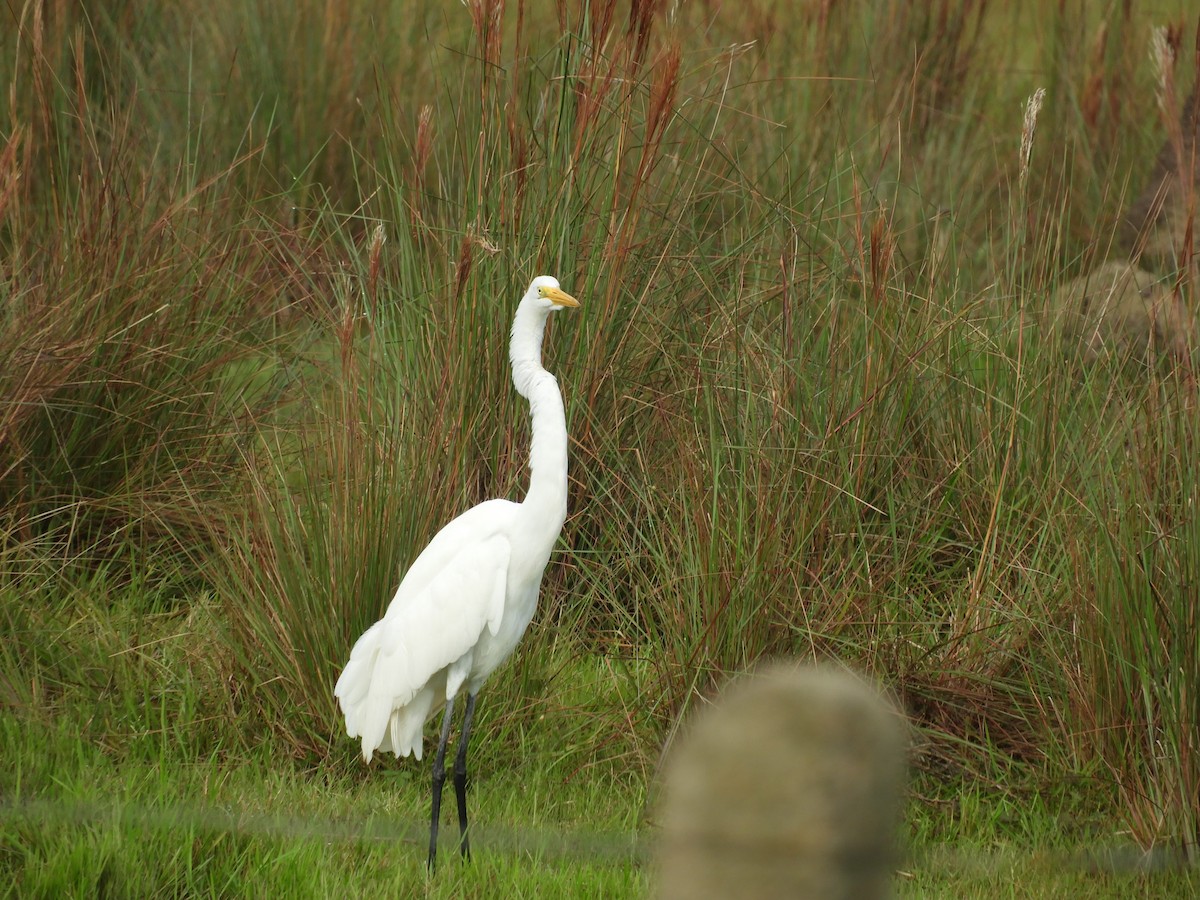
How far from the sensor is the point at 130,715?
3.50 metres

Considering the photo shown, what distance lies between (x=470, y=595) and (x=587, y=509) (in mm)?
832

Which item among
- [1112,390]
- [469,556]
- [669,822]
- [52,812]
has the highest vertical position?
[669,822]

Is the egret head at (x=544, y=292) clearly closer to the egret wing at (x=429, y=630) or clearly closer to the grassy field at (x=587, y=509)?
the grassy field at (x=587, y=509)

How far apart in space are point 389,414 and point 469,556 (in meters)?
0.74

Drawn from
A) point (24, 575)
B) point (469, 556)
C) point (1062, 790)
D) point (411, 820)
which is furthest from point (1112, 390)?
point (24, 575)

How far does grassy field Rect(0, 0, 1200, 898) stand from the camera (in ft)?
9.69

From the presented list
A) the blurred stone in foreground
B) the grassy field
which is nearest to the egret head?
the grassy field

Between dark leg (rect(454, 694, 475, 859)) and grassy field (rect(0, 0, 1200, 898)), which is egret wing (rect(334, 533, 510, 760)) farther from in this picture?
grassy field (rect(0, 0, 1200, 898))

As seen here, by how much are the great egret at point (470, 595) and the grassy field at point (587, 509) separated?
25cm

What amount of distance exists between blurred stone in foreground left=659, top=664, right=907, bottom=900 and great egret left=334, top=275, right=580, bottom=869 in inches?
82.6

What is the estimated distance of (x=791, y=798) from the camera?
0.96 m

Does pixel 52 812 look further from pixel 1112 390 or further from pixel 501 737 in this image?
pixel 1112 390

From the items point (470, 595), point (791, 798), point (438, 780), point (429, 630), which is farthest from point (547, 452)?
point (791, 798)

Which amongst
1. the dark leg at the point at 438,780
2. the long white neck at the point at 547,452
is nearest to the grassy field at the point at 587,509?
the dark leg at the point at 438,780
